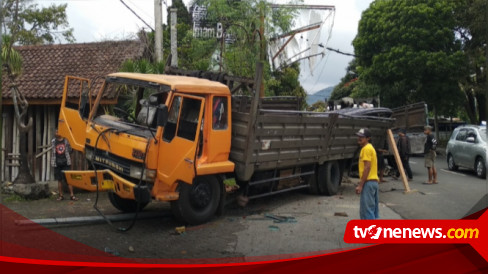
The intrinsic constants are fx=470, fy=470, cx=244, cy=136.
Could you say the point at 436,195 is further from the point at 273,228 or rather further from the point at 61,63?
the point at 61,63

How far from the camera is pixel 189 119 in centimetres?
589

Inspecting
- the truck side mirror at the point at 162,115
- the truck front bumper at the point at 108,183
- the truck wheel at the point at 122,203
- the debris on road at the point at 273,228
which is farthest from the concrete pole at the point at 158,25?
the debris on road at the point at 273,228

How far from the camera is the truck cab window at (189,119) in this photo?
19.0 ft

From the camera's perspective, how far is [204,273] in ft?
11.8

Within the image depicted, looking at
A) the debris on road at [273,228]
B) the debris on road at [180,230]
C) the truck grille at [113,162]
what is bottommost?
the debris on road at [180,230]

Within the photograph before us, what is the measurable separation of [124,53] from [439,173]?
6.85m

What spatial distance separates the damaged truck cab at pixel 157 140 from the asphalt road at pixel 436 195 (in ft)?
8.01

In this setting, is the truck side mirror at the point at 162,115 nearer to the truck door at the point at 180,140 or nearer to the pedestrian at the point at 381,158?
the truck door at the point at 180,140

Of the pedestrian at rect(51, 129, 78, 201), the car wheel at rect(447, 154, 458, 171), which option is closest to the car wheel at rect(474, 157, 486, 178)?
the car wheel at rect(447, 154, 458, 171)

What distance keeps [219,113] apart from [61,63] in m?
4.47

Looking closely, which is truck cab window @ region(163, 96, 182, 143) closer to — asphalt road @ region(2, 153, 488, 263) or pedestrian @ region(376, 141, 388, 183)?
asphalt road @ region(2, 153, 488, 263)

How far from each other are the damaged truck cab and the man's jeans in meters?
1.83

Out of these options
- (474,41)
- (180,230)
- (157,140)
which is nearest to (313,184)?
(180,230)

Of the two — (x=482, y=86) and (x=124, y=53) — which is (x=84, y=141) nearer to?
(x=124, y=53)
